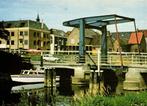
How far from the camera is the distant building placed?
84.9 m

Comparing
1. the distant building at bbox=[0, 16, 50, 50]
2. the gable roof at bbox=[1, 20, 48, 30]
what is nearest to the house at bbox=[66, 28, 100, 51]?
the distant building at bbox=[0, 16, 50, 50]

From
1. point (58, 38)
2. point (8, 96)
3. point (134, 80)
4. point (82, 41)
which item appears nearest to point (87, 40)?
point (58, 38)

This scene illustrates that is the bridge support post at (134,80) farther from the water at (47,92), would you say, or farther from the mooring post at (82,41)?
the mooring post at (82,41)

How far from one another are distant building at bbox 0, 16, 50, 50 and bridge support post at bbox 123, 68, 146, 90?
5016 cm

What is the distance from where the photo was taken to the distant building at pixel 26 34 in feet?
279

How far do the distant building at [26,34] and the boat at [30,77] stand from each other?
142 feet

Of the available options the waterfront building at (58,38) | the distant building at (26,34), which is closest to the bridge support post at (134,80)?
the waterfront building at (58,38)

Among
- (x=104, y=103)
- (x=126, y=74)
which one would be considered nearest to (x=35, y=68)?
(x=126, y=74)

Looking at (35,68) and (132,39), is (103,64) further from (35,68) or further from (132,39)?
(132,39)

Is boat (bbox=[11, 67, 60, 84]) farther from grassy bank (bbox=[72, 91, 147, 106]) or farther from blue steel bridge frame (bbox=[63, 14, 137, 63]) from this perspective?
grassy bank (bbox=[72, 91, 147, 106])

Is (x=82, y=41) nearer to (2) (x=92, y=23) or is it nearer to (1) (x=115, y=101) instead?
(2) (x=92, y=23)

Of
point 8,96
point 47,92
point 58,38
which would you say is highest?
point 58,38

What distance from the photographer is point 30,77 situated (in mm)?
40469

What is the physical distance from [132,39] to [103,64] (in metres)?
47.4
